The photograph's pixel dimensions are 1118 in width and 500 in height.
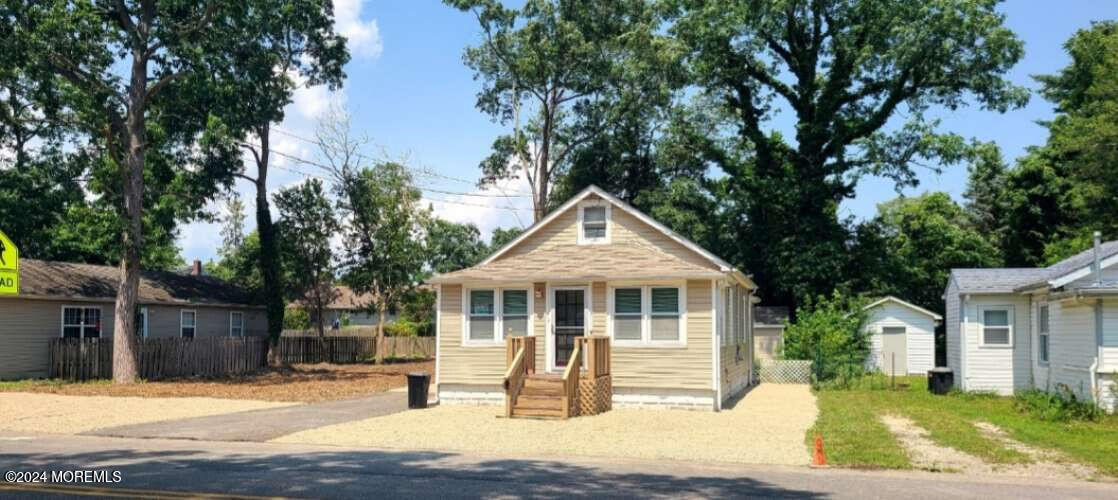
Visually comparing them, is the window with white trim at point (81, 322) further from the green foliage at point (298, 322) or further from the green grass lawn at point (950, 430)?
the green foliage at point (298, 322)

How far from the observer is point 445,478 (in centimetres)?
1080

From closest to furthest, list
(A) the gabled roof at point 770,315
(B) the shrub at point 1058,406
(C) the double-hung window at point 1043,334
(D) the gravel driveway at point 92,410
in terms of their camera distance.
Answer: (D) the gravel driveway at point 92,410 → (B) the shrub at point 1058,406 → (C) the double-hung window at point 1043,334 → (A) the gabled roof at point 770,315

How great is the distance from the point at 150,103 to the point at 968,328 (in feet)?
88.5

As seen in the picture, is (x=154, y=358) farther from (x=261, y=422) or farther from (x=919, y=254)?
(x=919, y=254)

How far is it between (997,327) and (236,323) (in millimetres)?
29997

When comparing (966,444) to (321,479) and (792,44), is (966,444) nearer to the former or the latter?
(321,479)

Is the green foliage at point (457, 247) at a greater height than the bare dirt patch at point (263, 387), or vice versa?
the green foliage at point (457, 247)

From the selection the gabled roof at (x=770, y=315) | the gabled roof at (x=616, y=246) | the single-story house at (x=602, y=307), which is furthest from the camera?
the gabled roof at (x=770, y=315)

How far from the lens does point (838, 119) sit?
38.5 metres

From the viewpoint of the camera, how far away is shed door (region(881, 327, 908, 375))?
35.5 m

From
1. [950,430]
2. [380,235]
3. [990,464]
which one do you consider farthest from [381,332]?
[990,464]

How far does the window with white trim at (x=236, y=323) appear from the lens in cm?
3891

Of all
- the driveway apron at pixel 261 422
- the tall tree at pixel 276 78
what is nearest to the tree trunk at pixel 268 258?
the tall tree at pixel 276 78

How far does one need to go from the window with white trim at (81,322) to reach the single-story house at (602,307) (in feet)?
52.7
